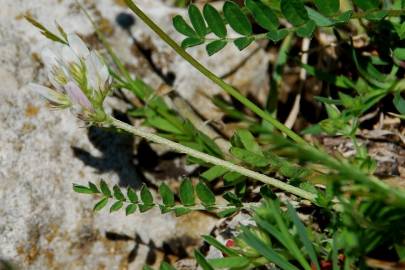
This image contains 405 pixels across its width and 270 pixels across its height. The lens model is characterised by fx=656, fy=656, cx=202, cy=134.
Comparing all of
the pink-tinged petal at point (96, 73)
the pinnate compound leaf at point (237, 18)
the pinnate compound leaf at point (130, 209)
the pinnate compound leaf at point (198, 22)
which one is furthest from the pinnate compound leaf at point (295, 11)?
the pinnate compound leaf at point (130, 209)

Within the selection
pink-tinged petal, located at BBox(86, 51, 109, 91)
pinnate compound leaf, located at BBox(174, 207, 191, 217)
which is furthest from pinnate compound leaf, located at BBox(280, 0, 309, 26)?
pinnate compound leaf, located at BBox(174, 207, 191, 217)

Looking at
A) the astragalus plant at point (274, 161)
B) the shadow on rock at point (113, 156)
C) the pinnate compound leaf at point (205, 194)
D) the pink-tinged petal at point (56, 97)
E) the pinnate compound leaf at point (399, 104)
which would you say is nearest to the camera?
the astragalus plant at point (274, 161)

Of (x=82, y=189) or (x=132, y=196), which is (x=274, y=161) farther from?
(x=82, y=189)

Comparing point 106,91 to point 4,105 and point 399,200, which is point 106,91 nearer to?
point 4,105

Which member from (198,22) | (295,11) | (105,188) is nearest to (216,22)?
(198,22)

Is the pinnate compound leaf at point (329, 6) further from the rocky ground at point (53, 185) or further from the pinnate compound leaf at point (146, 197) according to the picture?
the rocky ground at point (53, 185)

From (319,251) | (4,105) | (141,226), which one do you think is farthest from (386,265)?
(4,105)
